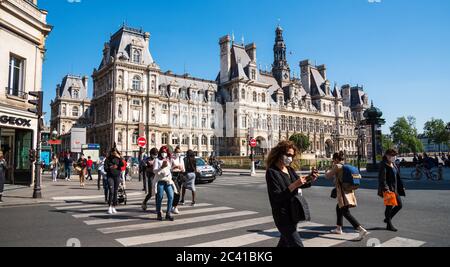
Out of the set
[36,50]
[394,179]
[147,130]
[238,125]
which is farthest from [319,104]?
[394,179]

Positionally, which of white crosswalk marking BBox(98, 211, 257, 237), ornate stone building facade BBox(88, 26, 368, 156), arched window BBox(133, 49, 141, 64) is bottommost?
white crosswalk marking BBox(98, 211, 257, 237)

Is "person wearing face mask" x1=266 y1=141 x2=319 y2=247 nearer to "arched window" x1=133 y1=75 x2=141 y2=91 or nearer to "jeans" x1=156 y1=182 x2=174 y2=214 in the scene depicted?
"jeans" x1=156 y1=182 x2=174 y2=214

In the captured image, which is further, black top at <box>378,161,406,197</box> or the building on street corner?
the building on street corner

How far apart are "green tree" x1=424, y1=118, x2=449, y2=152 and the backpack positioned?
366ft

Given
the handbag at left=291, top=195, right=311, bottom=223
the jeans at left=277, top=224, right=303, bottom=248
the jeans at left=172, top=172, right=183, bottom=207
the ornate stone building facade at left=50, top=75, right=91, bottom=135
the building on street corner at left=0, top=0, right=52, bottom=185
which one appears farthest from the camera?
the ornate stone building facade at left=50, top=75, right=91, bottom=135

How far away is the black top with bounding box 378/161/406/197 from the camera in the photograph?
285 inches

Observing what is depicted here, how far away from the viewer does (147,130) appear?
53438 millimetres

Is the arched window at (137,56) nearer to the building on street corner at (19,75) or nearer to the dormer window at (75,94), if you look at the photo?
the dormer window at (75,94)

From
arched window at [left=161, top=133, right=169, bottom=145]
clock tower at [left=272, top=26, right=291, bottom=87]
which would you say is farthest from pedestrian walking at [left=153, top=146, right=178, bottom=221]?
clock tower at [left=272, top=26, right=291, bottom=87]

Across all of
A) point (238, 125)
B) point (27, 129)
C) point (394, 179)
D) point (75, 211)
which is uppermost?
point (238, 125)

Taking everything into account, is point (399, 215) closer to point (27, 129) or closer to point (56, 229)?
point (56, 229)

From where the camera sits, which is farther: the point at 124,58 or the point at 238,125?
the point at 238,125

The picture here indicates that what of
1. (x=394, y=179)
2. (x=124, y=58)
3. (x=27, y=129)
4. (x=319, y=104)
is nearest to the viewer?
(x=394, y=179)
